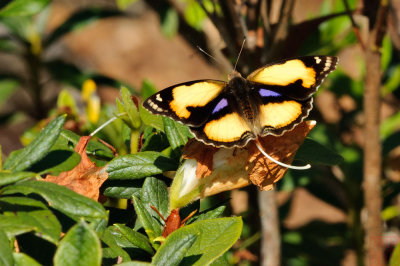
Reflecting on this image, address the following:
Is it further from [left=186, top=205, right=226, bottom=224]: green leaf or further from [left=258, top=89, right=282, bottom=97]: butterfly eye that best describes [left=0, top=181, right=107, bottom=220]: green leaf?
[left=258, top=89, right=282, bottom=97]: butterfly eye

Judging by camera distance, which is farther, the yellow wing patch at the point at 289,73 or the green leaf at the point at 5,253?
the yellow wing patch at the point at 289,73

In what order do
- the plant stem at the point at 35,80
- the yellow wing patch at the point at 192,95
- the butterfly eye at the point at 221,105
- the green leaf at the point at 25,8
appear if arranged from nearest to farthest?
1. the yellow wing patch at the point at 192,95
2. the butterfly eye at the point at 221,105
3. the green leaf at the point at 25,8
4. the plant stem at the point at 35,80

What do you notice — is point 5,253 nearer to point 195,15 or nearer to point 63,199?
point 63,199

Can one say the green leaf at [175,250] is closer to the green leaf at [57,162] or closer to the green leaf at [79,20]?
the green leaf at [57,162]

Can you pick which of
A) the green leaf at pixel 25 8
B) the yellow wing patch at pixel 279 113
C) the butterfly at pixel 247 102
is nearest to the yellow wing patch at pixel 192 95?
the butterfly at pixel 247 102

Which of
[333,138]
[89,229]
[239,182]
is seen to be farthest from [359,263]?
[89,229]

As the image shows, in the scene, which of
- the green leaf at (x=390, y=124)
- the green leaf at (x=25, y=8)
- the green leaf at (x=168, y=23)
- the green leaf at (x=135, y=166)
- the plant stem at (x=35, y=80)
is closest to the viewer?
the green leaf at (x=135, y=166)

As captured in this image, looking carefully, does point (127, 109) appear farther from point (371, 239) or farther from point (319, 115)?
point (319, 115)

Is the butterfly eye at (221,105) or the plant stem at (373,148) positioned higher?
the butterfly eye at (221,105)
